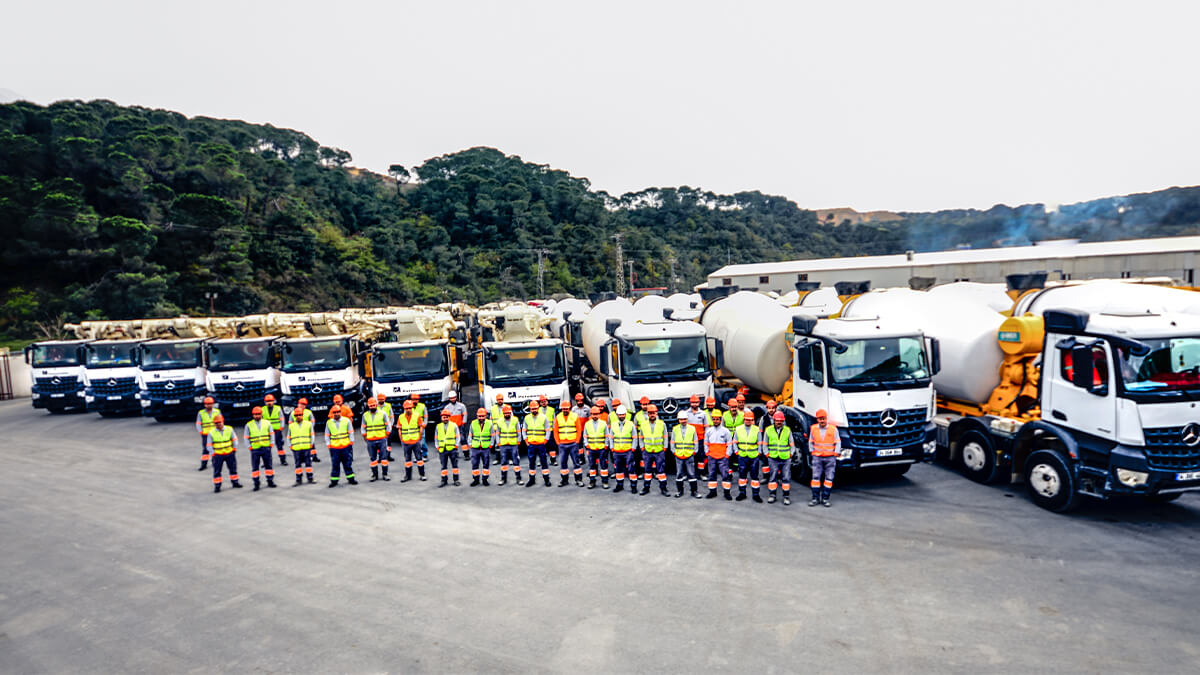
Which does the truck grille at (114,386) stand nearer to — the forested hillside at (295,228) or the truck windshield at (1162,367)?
the forested hillside at (295,228)

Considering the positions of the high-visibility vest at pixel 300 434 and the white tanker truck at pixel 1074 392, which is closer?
the white tanker truck at pixel 1074 392

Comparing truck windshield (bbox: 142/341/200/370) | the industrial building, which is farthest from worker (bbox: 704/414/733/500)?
the industrial building

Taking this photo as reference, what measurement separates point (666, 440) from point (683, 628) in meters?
5.47

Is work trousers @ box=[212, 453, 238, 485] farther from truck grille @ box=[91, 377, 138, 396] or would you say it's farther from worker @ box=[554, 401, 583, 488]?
truck grille @ box=[91, 377, 138, 396]

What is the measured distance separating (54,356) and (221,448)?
1448cm

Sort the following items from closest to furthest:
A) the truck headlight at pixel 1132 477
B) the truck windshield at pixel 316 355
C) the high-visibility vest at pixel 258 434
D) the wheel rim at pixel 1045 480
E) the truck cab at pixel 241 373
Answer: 1. the truck headlight at pixel 1132 477
2. the wheel rim at pixel 1045 480
3. the high-visibility vest at pixel 258 434
4. the truck windshield at pixel 316 355
5. the truck cab at pixel 241 373

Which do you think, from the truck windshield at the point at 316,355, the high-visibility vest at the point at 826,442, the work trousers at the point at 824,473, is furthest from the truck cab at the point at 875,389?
the truck windshield at the point at 316,355

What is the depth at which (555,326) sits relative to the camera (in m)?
26.3

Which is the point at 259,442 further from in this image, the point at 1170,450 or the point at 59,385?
the point at 59,385

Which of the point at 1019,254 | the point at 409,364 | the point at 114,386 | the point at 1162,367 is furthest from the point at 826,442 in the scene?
the point at 1019,254

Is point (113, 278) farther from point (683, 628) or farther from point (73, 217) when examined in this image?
point (683, 628)

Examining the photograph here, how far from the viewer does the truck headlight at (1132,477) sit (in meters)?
8.62

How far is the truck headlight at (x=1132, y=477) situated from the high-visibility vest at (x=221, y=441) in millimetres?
13902

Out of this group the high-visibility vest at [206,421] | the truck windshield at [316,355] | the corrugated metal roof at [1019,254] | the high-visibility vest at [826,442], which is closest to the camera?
the high-visibility vest at [826,442]
